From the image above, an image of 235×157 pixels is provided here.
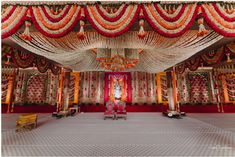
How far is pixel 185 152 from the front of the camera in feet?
8.45

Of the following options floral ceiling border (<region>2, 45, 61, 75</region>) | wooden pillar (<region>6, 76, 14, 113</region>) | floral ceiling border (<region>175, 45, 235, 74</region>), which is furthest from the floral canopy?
wooden pillar (<region>6, 76, 14, 113</region>)

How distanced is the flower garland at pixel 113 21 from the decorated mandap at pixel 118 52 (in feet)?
0.07

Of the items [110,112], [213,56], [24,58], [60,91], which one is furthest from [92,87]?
[213,56]

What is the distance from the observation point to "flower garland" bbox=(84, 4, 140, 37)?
276 cm

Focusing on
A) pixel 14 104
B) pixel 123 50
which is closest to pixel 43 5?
pixel 123 50

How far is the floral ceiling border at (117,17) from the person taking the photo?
8.95 ft

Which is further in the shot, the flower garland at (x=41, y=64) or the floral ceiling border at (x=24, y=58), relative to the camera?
the flower garland at (x=41, y=64)

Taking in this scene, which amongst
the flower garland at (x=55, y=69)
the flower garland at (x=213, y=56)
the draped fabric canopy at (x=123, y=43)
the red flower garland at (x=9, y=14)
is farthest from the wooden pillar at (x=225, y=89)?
the red flower garland at (x=9, y=14)

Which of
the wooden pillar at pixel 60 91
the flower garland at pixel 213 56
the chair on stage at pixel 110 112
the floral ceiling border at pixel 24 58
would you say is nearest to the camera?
the flower garland at pixel 213 56

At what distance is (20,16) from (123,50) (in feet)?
10.8

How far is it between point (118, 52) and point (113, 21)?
2351mm

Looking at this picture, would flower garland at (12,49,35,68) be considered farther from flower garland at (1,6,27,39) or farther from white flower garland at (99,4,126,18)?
white flower garland at (99,4,126,18)

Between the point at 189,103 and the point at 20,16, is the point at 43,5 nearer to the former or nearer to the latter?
the point at 20,16

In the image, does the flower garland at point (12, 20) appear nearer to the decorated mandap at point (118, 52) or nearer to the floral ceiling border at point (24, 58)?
the decorated mandap at point (118, 52)
